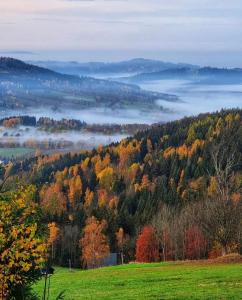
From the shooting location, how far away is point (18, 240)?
48.8ft

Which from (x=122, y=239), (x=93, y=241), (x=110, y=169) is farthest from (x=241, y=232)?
(x=110, y=169)

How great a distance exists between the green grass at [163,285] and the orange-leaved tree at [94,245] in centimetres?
5652

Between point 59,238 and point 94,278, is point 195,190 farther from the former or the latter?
point 94,278

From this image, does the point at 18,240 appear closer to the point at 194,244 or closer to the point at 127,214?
the point at 194,244

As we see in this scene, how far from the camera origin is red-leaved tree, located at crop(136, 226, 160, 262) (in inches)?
3371

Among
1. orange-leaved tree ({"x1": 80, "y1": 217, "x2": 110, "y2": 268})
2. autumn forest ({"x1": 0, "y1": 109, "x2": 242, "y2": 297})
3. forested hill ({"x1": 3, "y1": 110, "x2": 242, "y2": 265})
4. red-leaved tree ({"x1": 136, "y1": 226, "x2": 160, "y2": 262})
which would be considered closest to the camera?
autumn forest ({"x1": 0, "y1": 109, "x2": 242, "y2": 297})

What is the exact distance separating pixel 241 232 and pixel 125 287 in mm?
24339

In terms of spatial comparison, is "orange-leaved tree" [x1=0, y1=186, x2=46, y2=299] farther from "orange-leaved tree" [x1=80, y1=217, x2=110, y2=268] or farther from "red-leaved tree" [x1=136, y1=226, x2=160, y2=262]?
"orange-leaved tree" [x1=80, y1=217, x2=110, y2=268]

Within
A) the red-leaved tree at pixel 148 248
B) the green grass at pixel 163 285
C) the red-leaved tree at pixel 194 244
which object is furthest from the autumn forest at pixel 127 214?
the green grass at pixel 163 285

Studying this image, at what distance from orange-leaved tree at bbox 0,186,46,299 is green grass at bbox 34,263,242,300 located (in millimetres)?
9772

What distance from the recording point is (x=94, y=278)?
110 ft

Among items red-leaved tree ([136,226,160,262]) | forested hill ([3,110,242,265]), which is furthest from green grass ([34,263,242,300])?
forested hill ([3,110,242,265])

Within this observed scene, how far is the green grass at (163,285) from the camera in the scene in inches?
969

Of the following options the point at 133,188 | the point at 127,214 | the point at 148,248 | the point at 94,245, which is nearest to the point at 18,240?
the point at 148,248
